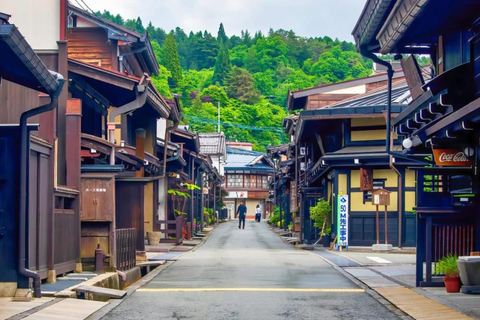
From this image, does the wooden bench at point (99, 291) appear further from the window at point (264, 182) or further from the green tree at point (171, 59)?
the green tree at point (171, 59)

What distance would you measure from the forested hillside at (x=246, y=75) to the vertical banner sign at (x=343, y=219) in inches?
2934

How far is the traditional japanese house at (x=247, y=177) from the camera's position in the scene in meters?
104

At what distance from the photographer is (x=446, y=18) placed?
13.9m

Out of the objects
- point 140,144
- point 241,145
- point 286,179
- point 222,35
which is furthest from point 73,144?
point 222,35

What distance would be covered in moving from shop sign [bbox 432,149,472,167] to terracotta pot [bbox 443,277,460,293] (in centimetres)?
217

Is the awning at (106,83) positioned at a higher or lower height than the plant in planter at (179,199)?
higher

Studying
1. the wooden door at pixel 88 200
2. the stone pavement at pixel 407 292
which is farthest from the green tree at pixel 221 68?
the wooden door at pixel 88 200

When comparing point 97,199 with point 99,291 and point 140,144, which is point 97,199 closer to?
point 99,291

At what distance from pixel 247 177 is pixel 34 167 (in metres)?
91.3

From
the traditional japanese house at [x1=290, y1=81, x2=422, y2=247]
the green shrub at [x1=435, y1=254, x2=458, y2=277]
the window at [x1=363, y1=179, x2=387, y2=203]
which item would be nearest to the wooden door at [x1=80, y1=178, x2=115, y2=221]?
the green shrub at [x1=435, y1=254, x2=458, y2=277]

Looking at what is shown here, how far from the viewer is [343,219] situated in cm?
3159

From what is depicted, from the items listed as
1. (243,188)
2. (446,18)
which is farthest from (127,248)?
(243,188)

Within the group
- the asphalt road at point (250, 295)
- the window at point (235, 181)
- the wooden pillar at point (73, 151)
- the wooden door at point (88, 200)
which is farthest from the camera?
the window at point (235, 181)

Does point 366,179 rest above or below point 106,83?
below
